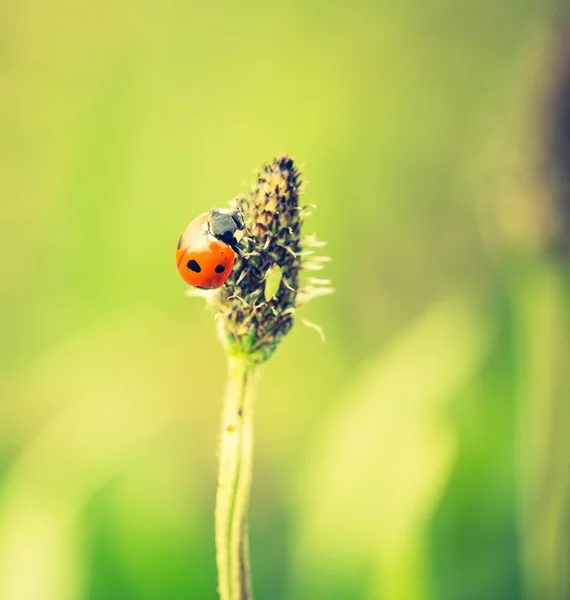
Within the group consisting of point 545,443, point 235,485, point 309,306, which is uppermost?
point 309,306

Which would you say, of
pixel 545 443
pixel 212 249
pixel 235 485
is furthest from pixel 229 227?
pixel 545 443

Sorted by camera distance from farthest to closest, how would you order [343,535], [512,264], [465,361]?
[512,264] < [465,361] < [343,535]

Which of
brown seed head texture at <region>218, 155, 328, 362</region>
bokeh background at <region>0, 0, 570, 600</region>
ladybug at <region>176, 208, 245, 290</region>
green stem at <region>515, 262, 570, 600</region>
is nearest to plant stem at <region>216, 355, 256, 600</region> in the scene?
brown seed head texture at <region>218, 155, 328, 362</region>

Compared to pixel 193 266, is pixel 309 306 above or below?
above

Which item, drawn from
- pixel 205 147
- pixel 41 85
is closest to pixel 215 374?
pixel 205 147

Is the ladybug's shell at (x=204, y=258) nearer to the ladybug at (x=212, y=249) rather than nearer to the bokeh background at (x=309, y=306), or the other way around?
the ladybug at (x=212, y=249)

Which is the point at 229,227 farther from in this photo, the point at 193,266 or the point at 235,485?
the point at 235,485

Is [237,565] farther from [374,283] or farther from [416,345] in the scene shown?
[374,283]
